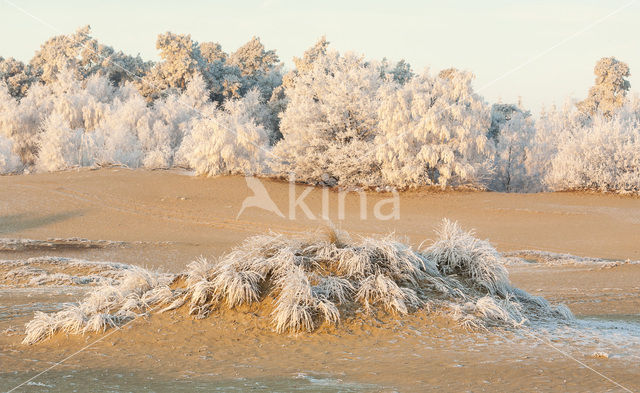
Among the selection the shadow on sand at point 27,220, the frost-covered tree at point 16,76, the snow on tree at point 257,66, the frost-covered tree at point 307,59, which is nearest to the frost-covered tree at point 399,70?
the frost-covered tree at point 307,59

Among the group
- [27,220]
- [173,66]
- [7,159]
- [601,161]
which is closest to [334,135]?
[601,161]

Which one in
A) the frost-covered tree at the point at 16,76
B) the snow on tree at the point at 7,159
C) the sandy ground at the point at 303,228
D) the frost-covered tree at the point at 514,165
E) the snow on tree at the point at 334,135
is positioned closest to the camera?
the sandy ground at the point at 303,228

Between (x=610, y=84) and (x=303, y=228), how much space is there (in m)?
22.3

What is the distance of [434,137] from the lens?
22703mm

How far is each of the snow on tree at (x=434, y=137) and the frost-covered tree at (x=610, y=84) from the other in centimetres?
1202

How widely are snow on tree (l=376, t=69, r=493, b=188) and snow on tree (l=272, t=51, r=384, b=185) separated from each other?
0.69 m

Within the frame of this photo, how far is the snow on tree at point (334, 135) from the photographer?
22.4 metres

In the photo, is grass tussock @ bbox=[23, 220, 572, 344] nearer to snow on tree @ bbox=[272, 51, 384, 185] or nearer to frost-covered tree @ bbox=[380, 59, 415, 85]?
snow on tree @ bbox=[272, 51, 384, 185]

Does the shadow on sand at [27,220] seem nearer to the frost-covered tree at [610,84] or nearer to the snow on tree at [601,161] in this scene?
the snow on tree at [601,161]

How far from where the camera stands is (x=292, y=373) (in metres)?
5.85

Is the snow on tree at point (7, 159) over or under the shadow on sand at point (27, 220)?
over

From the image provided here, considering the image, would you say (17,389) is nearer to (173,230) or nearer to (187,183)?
(173,230)

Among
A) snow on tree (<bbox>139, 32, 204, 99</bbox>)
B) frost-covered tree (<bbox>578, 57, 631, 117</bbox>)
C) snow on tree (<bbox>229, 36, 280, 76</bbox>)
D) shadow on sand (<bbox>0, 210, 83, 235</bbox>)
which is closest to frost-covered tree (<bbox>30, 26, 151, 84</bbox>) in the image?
snow on tree (<bbox>139, 32, 204, 99</bbox>)

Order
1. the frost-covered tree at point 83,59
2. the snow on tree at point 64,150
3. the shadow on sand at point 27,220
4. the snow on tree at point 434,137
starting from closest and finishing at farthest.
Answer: the shadow on sand at point 27,220, the snow on tree at point 434,137, the snow on tree at point 64,150, the frost-covered tree at point 83,59
